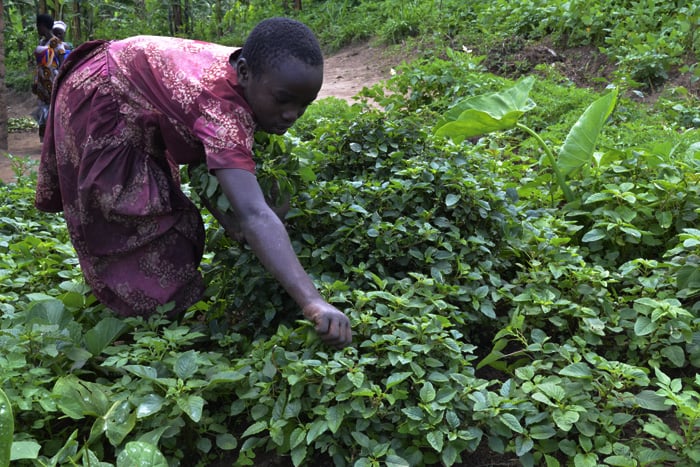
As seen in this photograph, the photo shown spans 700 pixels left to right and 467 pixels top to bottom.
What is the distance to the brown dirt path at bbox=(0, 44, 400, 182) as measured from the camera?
861cm

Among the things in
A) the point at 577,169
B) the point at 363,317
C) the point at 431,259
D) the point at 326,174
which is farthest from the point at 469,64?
the point at 363,317

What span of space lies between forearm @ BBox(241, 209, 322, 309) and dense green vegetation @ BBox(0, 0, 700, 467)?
0.59ft

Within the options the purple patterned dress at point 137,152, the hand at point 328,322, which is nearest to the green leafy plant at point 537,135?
the purple patterned dress at point 137,152

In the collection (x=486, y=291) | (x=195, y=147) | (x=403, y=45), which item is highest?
(x=195, y=147)

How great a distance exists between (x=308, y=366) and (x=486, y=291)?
0.79 m

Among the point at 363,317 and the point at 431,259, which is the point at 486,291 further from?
the point at 363,317

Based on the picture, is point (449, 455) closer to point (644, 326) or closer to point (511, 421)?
point (511, 421)

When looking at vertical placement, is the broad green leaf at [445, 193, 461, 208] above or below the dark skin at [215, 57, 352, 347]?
below

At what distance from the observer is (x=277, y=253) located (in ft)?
6.48

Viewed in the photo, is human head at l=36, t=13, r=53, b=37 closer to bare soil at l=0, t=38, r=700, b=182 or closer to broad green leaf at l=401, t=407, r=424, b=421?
bare soil at l=0, t=38, r=700, b=182

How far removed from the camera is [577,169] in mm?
3342

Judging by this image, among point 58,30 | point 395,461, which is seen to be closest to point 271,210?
point 395,461

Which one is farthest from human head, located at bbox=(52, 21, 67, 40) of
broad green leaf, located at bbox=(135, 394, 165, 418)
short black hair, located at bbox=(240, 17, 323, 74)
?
broad green leaf, located at bbox=(135, 394, 165, 418)

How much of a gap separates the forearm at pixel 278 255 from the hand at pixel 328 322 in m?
0.03
